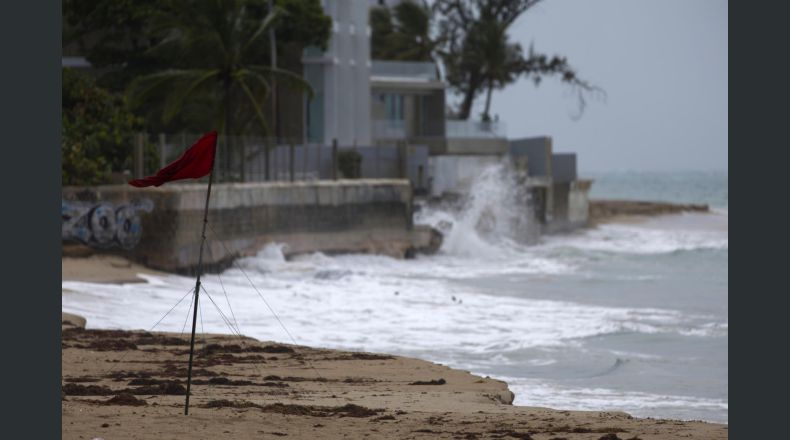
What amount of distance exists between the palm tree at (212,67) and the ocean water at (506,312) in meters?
5.78

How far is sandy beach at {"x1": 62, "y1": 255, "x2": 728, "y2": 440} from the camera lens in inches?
425

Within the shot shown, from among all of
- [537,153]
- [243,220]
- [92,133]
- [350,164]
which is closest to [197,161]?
[92,133]

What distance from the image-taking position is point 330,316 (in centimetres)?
2553

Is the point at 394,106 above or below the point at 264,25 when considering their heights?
below

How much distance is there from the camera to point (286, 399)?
1309 cm

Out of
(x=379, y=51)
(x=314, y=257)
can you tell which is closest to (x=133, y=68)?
(x=314, y=257)

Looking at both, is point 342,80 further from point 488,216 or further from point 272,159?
point 272,159

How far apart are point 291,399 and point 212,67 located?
1169 inches

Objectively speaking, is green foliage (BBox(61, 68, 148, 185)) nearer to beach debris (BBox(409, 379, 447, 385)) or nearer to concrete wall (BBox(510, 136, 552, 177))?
beach debris (BBox(409, 379, 447, 385))

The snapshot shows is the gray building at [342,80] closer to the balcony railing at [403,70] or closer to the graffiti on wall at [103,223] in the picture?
the balcony railing at [403,70]

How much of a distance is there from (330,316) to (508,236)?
2631 centimetres

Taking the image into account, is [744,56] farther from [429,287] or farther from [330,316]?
[429,287]

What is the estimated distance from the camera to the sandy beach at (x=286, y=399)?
35.4 ft

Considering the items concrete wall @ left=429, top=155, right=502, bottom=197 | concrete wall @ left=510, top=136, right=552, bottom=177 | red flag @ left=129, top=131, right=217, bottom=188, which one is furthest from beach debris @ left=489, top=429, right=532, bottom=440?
concrete wall @ left=510, top=136, right=552, bottom=177
